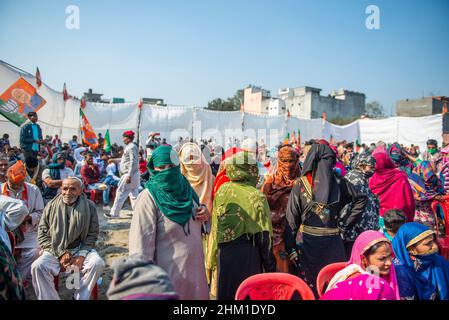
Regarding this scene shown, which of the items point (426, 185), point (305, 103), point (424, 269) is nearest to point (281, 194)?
point (424, 269)

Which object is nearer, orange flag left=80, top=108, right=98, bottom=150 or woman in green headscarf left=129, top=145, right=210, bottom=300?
woman in green headscarf left=129, top=145, right=210, bottom=300

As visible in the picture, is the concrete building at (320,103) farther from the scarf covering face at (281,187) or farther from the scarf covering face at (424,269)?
the scarf covering face at (424,269)

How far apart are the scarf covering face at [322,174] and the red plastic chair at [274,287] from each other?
833 millimetres

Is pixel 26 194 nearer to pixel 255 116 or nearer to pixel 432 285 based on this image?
pixel 432 285

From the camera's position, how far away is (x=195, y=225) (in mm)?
2234

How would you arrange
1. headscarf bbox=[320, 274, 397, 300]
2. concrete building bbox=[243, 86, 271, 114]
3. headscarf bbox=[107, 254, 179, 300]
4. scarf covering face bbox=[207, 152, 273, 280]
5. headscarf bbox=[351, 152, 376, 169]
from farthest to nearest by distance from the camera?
concrete building bbox=[243, 86, 271, 114], headscarf bbox=[351, 152, 376, 169], scarf covering face bbox=[207, 152, 273, 280], headscarf bbox=[320, 274, 397, 300], headscarf bbox=[107, 254, 179, 300]

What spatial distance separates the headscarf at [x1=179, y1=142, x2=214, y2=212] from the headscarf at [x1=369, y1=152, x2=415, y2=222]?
2112mm

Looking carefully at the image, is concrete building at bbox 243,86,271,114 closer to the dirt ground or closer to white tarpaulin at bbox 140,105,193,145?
white tarpaulin at bbox 140,105,193,145

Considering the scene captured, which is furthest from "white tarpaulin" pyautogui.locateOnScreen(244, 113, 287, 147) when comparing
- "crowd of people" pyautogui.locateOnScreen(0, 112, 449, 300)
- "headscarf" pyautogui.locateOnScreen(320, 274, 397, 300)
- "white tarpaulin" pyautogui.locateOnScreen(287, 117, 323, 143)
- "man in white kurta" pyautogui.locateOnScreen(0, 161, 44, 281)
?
"headscarf" pyautogui.locateOnScreen(320, 274, 397, 300)

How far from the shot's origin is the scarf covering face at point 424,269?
2.23 meters

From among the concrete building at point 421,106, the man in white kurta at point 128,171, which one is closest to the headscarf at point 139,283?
the man in white kurta at point 128,171

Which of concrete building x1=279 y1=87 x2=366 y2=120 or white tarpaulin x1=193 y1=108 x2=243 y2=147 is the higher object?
concrete building x1=279 y1=87 x2=366 y2=120

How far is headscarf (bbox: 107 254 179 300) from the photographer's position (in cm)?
125

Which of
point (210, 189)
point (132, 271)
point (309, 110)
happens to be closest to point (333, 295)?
point (132, 271)
